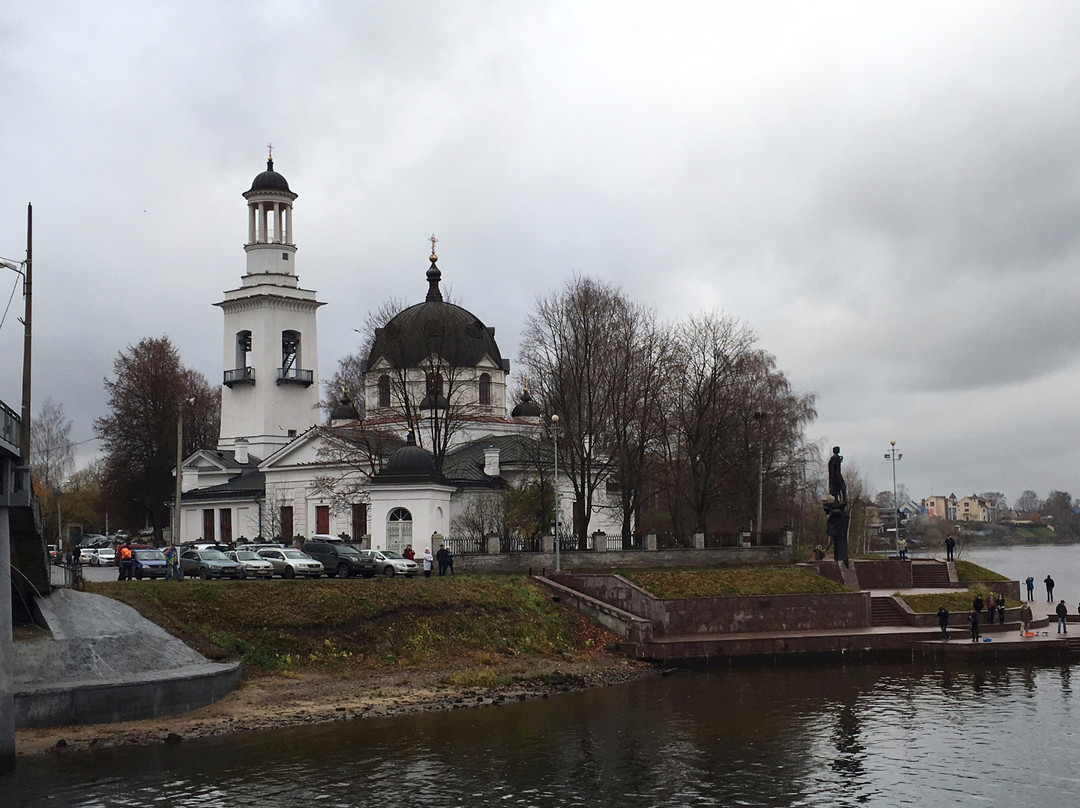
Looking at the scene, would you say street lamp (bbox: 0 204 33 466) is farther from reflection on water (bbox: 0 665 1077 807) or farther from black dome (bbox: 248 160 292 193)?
black dome (bbox: 248 160 292 193)

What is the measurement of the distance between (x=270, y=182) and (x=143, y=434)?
2182cm

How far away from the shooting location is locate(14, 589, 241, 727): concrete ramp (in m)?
28.3

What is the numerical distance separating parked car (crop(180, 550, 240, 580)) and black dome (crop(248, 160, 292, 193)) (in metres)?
A: 42.6

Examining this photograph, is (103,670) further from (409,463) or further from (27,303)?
(409,463)

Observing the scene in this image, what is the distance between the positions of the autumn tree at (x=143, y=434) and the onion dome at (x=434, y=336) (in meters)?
21.8

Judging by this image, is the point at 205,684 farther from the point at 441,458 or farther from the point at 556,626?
the point at 441,458

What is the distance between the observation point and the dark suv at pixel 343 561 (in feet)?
160

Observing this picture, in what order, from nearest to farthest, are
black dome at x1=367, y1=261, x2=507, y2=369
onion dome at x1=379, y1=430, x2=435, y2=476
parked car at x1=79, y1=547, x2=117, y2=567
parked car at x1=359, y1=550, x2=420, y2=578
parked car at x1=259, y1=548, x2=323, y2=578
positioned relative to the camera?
parked car at x1=259, y1=548, x2=323, y2=578, parked car at x1=359, y1=550, x2=420, y2=578, onion dome at x1=379, y1=430, x2=435, y2=476, parked car at x1=79, y1=547, x2=117, y2=567, black dome at x1=367, y1=261, x2=507, y2=369

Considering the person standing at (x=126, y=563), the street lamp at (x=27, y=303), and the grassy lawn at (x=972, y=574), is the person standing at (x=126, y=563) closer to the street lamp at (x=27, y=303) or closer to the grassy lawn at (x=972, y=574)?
the street lamp at (x=27, y=303)

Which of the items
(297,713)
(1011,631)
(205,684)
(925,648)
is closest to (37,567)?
(205,684)

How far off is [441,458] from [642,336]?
520 inches

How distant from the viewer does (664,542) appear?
5978 centimetres

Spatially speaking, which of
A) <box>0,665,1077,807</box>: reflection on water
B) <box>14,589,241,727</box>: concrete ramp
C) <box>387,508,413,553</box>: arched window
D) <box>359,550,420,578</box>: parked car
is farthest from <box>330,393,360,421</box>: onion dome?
<box>0,665,1077,807</box>: reflection on water

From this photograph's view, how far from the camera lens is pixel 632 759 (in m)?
27.2
